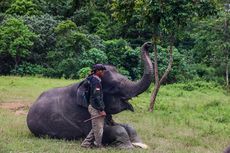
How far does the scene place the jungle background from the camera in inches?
416

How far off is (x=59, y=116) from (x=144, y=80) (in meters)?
1.80

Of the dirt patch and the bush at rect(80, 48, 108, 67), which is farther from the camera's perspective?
the bush at rect(80, 48, 108, 67)

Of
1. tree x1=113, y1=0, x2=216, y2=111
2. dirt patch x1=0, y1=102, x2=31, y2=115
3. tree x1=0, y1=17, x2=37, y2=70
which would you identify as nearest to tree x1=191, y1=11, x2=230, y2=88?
tree x1=0, y1=17, x2=37, y2=70

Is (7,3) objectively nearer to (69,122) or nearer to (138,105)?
(138,105)

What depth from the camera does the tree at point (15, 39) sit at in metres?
24.6

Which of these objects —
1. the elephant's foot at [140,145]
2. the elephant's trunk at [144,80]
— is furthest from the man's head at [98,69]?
the elephant's foot at [140,145]

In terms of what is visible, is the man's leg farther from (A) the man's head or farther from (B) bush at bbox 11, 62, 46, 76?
(B) bush at bbox 11, 62, 46, 76

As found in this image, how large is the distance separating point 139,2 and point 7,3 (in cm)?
1755

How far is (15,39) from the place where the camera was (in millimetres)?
24703

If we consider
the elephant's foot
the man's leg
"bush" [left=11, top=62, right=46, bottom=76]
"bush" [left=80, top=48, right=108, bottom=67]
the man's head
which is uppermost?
the man's head

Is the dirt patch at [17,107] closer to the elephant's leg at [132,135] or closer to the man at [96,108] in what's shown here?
the elephant's leg at [132,135]

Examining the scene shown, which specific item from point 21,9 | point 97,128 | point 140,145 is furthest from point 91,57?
point 97,128

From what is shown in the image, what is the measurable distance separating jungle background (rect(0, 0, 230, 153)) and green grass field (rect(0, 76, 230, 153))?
20mm

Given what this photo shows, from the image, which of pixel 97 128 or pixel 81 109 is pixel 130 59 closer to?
pixel 81 109
